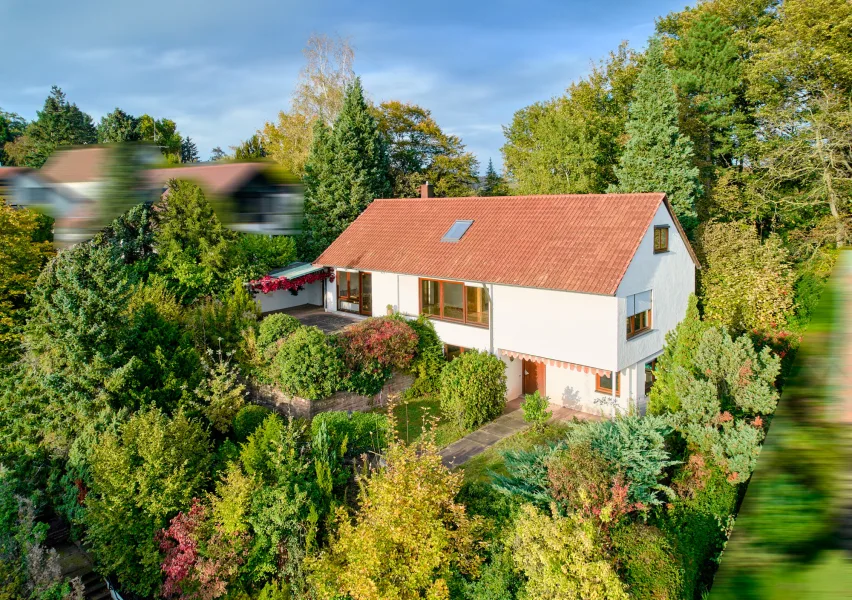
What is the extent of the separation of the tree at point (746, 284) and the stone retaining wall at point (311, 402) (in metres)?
13.6

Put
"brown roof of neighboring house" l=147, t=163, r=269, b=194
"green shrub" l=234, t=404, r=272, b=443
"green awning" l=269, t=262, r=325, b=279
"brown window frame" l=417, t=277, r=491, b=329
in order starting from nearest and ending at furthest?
→ "brown roof of neighboring house" l=147, t=163, r=269, b=194, "green shrub" l=234, t=404, r=272, b=443, "brown window frame" l=417, t=277, r=491, b=329, "green awning" l=269, t=262, r=325, b=279

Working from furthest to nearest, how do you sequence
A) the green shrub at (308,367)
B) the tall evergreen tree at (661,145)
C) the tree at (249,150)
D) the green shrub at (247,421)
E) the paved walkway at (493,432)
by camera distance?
the tall evergreen tree at (661,145), the green shrub at (308,367), the paved walkway at (493,432), the green shrub at (247,421), the tree at (249,150)

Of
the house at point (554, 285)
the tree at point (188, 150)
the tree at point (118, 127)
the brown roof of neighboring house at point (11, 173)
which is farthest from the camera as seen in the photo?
the house at point (554, 285)

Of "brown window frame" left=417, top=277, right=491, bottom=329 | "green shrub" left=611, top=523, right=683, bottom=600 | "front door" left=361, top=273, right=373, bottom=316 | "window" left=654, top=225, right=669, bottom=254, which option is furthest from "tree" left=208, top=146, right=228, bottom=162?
"front door" left=361, top=273, right=373, bottom=316

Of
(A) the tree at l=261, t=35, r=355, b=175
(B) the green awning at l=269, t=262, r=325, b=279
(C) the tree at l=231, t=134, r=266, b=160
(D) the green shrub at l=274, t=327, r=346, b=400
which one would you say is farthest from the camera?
(B) the green awning at l=269, t=262, r=325, b=279

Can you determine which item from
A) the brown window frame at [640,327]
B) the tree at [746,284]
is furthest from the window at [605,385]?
the tree at [746,284]

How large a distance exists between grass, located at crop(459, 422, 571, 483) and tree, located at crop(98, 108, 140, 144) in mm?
12924

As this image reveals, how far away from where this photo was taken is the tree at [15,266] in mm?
20500

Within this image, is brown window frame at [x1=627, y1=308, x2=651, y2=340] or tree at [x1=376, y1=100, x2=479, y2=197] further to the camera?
tree at [x1=376, y1=100, x2=479, y2=197]

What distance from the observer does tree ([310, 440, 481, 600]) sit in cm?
980

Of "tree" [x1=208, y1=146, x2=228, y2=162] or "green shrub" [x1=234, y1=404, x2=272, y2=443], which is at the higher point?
"tree" [x1=208, y1=146, x2=228, y2=162]

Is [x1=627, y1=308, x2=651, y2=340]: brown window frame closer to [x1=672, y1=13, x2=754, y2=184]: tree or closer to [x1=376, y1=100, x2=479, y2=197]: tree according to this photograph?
[x1=672, y1=13, x2=754, y2=184]: tree

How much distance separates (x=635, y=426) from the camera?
42.5ft

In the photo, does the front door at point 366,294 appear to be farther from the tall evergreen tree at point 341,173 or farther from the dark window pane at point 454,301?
the tall evergreen tree at point 341,173
